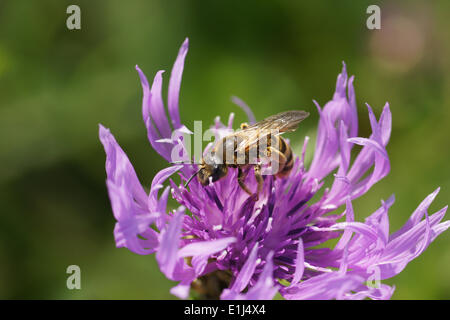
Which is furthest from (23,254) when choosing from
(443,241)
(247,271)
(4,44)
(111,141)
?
(443,241)

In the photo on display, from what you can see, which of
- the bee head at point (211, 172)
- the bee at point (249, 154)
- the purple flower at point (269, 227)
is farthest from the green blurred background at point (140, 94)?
the bee head at point (211, 172)

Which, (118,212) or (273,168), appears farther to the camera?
(273,168)

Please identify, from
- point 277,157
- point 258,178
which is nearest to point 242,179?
point 258,178

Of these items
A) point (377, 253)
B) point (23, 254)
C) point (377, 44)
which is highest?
point (377, 44)

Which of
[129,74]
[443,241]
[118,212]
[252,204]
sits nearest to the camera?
[118,212]

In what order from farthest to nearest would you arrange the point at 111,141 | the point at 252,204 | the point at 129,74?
1. the point at 129,74
2. the point at 252,204
3. the point at 111,141

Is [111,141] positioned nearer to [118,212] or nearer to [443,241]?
[118,212]

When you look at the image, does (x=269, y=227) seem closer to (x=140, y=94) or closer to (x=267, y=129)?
(x=267, y=129)

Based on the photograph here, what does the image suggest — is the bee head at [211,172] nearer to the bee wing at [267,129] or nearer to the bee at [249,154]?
the bee at [249,154]
